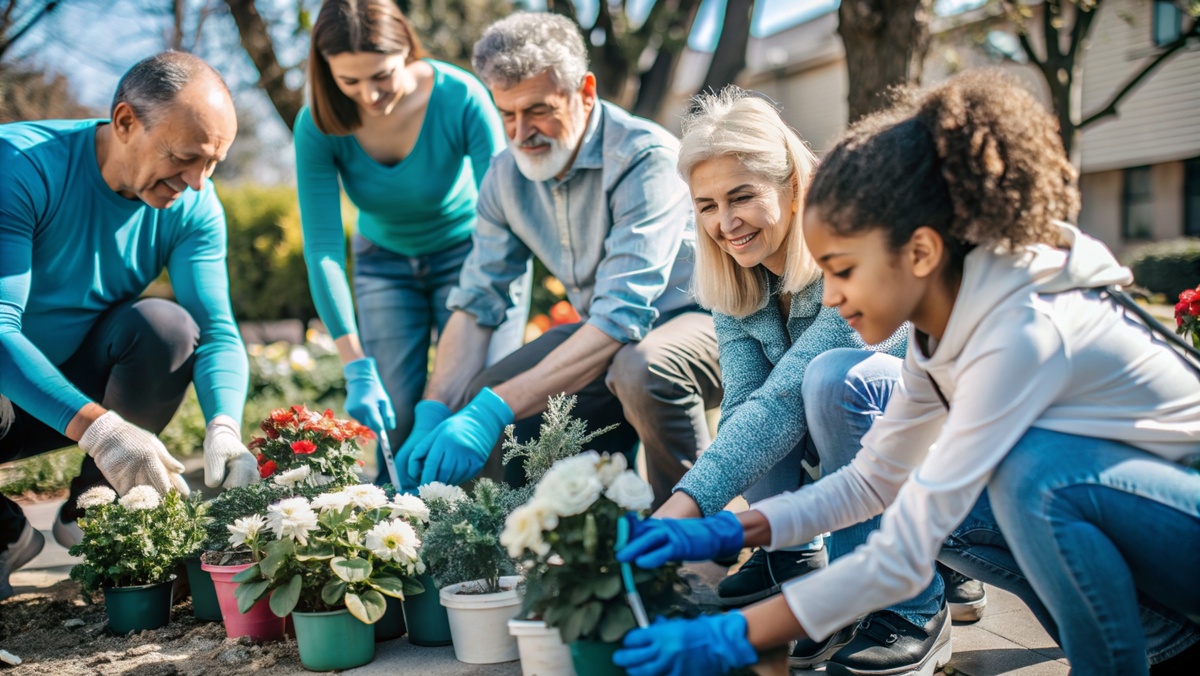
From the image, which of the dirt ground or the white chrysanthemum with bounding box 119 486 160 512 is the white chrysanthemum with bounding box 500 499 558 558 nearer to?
the dirt ground

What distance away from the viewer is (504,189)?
3.11m

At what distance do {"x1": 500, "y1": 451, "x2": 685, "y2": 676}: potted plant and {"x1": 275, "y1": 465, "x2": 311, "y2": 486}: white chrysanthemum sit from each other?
965 mm

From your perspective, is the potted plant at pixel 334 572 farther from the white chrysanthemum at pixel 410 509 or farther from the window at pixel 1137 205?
the window at pixel 1137 205

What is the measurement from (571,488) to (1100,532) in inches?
33.2

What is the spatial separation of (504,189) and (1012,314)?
199 cm

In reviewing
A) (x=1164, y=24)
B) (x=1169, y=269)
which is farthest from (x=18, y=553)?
(x=1164, y=24)

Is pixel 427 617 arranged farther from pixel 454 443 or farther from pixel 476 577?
pixel 454 443

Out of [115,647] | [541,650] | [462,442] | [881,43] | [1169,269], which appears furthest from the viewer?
[1169,269]

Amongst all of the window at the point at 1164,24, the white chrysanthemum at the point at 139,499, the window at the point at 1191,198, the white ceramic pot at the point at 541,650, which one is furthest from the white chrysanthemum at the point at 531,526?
the window at the point at 1191,198

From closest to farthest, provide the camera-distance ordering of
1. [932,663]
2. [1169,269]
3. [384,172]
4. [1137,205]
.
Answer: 1. [932,663]
2. [384,172]
3. [1169,269]
4. [1137,205]

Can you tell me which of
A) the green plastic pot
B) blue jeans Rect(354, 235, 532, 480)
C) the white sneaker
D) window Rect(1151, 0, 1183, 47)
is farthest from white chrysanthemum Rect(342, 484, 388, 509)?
window Rect(1151, 0, 1183, 47)

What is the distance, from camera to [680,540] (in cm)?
157

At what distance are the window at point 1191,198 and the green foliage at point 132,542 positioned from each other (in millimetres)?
16347

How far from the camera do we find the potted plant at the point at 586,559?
1.56m
